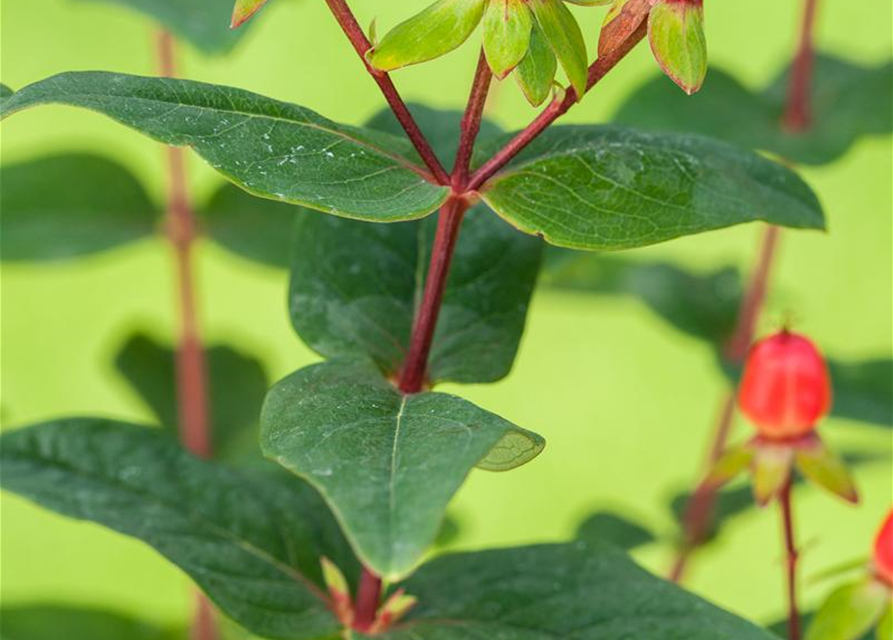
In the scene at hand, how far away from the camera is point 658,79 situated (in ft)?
2.44

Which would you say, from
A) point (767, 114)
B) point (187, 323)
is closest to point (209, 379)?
point (187, 323)

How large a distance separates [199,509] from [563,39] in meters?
0.23

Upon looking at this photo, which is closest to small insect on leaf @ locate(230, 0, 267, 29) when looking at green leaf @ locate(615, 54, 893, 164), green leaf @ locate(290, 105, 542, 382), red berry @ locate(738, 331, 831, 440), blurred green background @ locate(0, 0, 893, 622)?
green leaf @ locate(290, 105, 542, 382)

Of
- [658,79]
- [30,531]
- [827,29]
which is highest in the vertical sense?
[827,29]

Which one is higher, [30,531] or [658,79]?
[658,79]

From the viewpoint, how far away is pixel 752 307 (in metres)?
0.81

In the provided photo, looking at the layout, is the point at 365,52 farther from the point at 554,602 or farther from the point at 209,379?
the point at 209,379

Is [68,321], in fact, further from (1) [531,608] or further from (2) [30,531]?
(1) [531,608]

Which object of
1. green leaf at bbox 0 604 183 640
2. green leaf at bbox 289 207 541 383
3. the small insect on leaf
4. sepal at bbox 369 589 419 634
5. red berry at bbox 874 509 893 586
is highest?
the small insect on leaf

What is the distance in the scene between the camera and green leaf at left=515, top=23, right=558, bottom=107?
1.35 feet

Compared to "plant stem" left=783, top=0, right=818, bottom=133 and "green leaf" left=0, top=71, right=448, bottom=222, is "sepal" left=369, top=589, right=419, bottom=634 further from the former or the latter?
"plant stem" left=783, top=0, right=818, bottom=133

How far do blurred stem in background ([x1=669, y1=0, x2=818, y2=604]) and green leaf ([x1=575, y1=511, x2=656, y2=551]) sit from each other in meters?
0.02

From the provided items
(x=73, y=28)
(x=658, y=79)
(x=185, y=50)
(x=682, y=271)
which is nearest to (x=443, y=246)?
(x=658, y=79)

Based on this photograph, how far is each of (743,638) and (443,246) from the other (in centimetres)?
16
